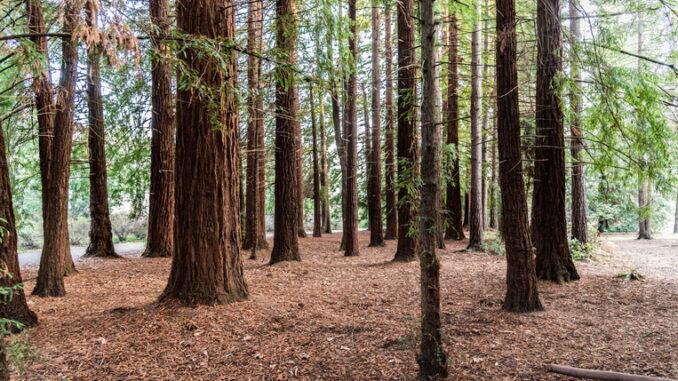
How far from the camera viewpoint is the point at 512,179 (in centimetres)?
540

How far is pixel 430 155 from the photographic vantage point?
137 inches

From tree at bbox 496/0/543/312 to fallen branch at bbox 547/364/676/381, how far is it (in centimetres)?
177

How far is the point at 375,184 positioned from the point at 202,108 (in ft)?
25.2

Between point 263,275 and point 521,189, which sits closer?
point 521,189

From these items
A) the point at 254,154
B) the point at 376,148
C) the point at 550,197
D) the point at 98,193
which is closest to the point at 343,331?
the point at 550,197

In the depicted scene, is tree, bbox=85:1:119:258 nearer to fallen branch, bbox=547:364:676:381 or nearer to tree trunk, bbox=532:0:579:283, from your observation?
tree trunk, bbox=532:0:579:283

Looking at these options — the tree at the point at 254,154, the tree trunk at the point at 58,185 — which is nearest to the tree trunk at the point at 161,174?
the tree at the point at 254,154

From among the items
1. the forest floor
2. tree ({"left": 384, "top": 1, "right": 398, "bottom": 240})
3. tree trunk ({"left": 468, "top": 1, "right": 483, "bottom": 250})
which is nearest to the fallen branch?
the forest floor

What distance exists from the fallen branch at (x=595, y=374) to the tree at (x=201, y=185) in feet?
13.0

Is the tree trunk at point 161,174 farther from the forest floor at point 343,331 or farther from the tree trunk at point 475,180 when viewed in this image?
the tree trunk at point 475,180

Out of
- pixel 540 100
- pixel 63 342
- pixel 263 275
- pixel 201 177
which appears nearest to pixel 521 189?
pixel 540 100

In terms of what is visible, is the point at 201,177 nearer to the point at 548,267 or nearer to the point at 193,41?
the point at 193,41

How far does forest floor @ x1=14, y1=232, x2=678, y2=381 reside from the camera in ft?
12.9

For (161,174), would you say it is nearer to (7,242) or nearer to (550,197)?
(7,242)
